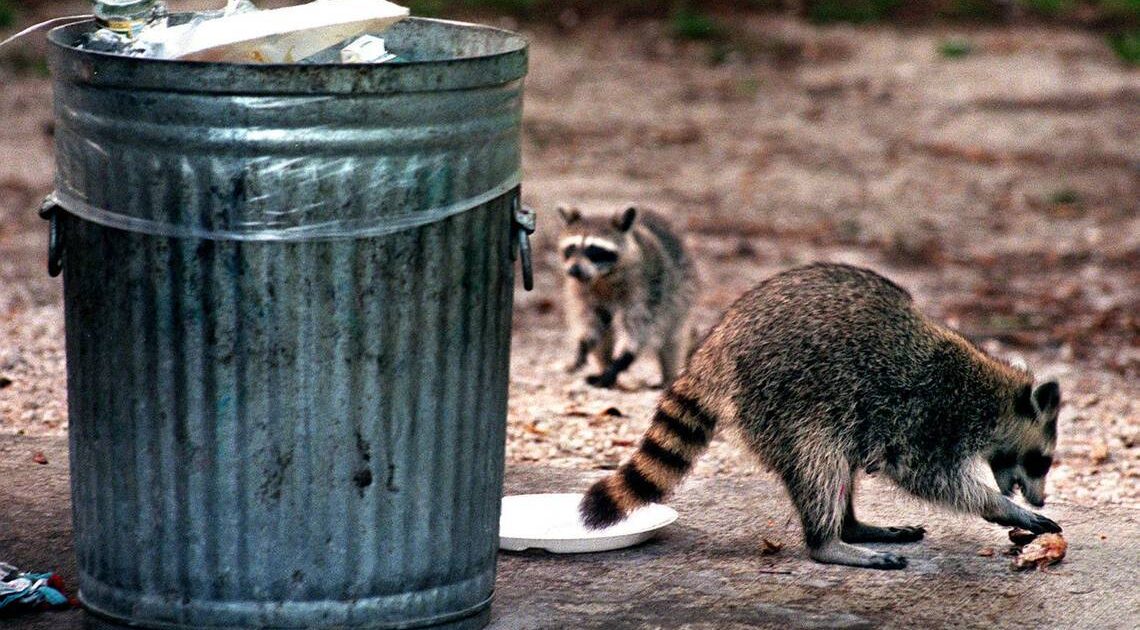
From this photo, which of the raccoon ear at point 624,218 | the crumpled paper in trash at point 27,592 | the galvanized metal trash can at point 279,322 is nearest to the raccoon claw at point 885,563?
the galvanized metal trash can at point 279,322

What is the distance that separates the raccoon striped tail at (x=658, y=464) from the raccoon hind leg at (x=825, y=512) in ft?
0.77

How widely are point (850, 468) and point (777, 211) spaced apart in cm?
484

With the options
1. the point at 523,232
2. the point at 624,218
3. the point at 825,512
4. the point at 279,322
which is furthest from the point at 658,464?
the point at 624,218

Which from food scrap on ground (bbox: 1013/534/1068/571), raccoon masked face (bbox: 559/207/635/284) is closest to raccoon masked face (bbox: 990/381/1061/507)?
food scrap on ground (bbox: 1013/534/1068/571)

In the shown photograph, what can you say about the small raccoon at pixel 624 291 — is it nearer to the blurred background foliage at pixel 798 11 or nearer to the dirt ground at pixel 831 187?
the dirt ground at pixel 831 187

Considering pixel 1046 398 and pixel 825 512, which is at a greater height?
pixel 1046 398

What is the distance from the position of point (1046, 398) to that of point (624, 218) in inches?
114

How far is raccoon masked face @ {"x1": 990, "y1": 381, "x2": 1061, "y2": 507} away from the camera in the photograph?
158 inches

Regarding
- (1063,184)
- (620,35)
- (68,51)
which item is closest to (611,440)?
(68,51)

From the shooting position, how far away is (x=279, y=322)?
2.80 meters

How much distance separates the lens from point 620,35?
12.6 m

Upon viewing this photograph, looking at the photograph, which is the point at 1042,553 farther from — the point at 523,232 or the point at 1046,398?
the point at 523,232

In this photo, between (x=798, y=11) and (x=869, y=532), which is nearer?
(x=869, y=532)

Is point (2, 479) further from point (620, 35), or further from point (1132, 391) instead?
point (620, 35)
